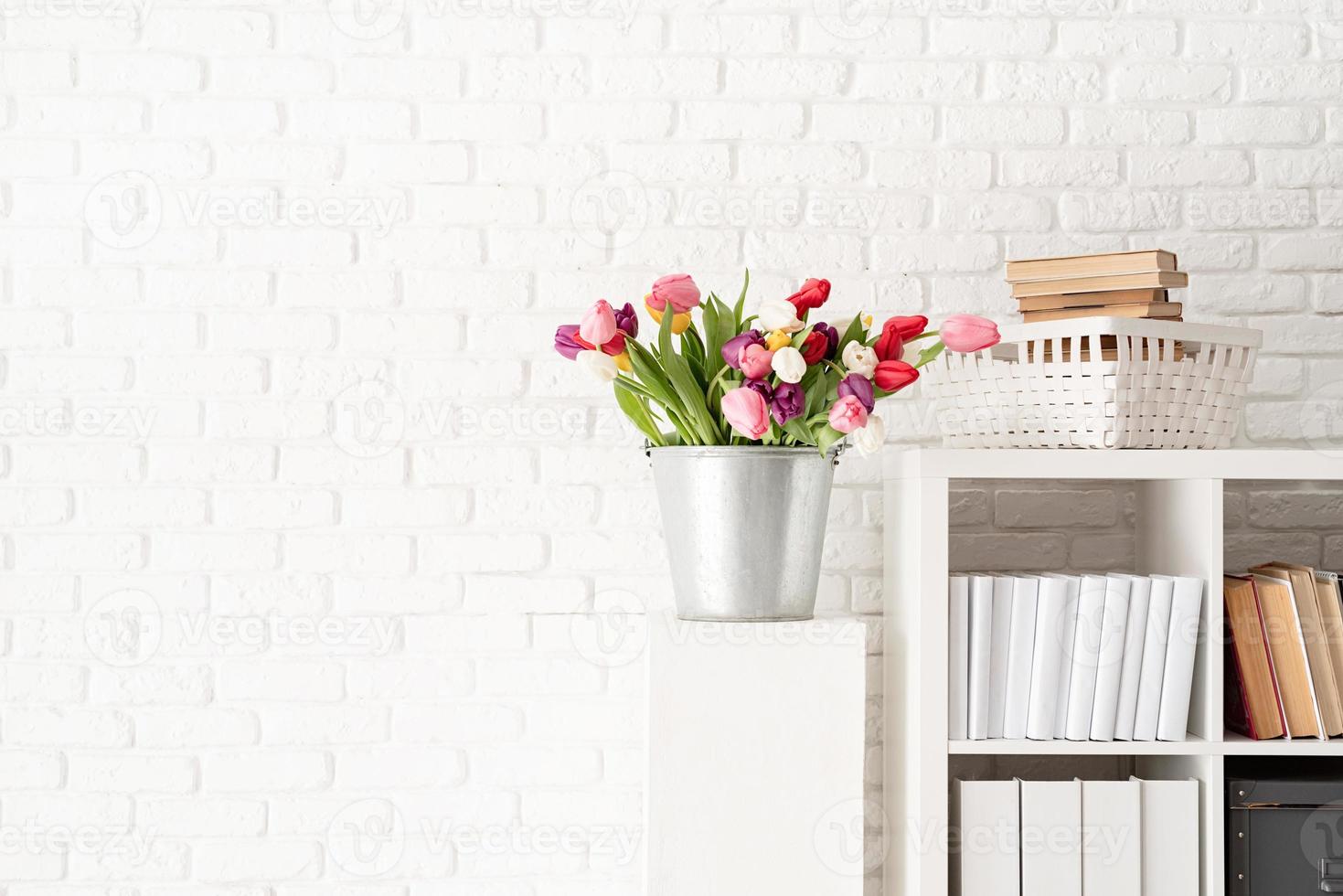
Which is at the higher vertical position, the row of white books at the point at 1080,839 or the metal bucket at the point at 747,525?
the metal bucket at the point at 747,525

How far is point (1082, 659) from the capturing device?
1.41 metres

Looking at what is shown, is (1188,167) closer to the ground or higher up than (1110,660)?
higher up

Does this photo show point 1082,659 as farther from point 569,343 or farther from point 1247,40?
point 1247,40

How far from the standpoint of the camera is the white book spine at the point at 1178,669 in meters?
1.40

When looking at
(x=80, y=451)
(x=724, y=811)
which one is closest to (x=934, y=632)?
(x=724, y=811)

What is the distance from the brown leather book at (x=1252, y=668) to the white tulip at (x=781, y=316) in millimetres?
692

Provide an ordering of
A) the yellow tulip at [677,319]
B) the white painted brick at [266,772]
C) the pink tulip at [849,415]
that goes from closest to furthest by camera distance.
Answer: the pink tulip at [849,415] < the yellow tulip at [677,319] < the white painted brick at [266,772]

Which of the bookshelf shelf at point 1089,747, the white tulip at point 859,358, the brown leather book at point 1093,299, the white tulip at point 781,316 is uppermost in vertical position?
the brown leather book at point 1093,299

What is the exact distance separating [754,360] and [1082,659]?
1.91 feet

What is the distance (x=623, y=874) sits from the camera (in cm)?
174

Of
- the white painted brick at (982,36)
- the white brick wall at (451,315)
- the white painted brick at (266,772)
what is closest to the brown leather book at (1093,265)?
the white brick wall at (451,315)

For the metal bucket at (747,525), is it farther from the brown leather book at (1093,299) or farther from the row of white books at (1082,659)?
the brown leather book at (1093,299)

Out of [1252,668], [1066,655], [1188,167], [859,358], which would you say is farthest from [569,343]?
[1188,167]

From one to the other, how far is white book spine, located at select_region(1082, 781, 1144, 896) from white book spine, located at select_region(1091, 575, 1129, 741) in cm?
7
